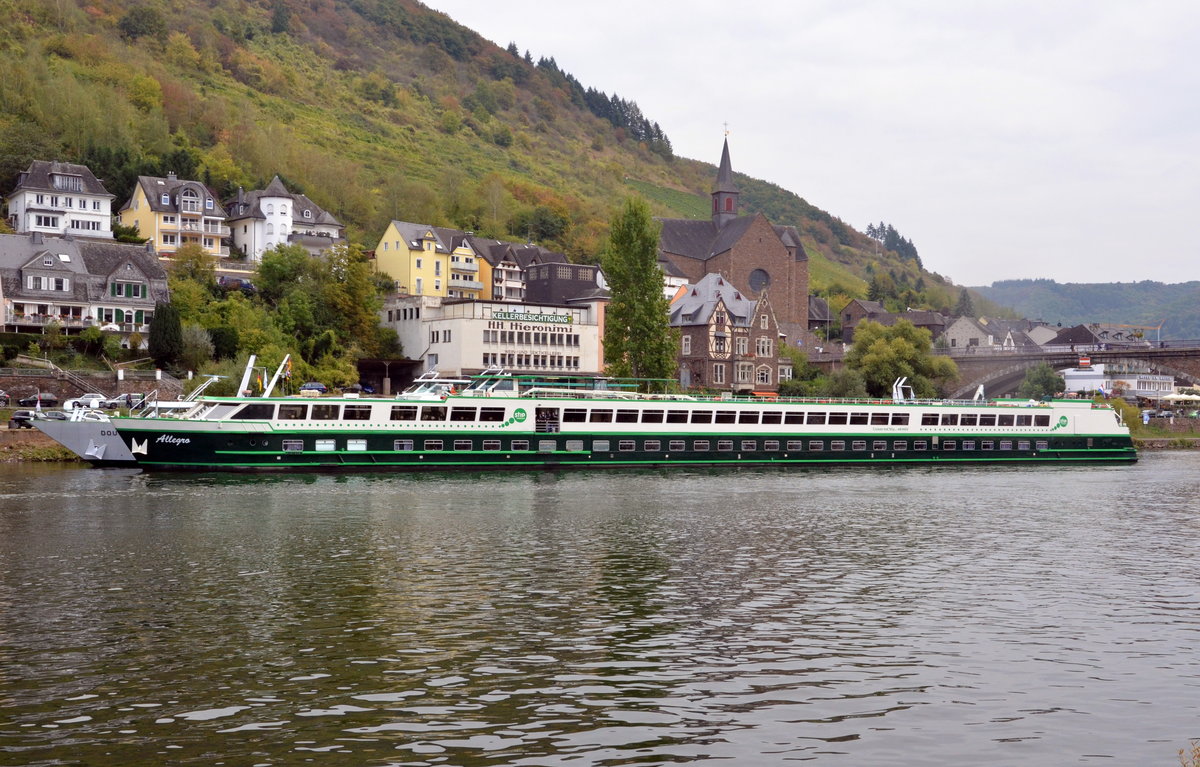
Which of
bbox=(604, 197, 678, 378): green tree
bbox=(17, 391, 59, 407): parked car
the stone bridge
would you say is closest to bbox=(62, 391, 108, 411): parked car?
bbox=(17, 391, 59, 407): parked car

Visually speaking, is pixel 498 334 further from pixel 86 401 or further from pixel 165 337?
pixel 86 401

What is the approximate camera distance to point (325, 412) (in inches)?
2566

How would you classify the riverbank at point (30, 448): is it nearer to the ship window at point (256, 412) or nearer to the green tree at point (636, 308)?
the ship window at point (256, 412)

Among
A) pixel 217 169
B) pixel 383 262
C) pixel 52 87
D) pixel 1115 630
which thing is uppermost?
pixel 52 87

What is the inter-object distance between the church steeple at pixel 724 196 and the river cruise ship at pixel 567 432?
95.7 meters

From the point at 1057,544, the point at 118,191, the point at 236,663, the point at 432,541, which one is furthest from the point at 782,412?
the point at 118,191

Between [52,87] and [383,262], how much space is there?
1780 inches

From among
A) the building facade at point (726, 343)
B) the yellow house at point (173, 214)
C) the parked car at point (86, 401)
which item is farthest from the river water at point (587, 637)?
the building facade at point (726, 343)

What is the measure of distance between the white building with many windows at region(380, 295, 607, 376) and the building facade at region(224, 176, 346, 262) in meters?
12.7

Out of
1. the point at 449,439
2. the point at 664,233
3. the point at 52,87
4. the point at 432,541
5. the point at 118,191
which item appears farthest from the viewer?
the point at 664,233

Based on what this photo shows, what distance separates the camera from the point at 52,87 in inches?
5404

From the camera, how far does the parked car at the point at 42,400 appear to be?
80.4 meters

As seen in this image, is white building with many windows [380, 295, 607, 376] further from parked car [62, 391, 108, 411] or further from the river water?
the river water

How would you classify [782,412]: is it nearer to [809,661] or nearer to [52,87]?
[809,661]
